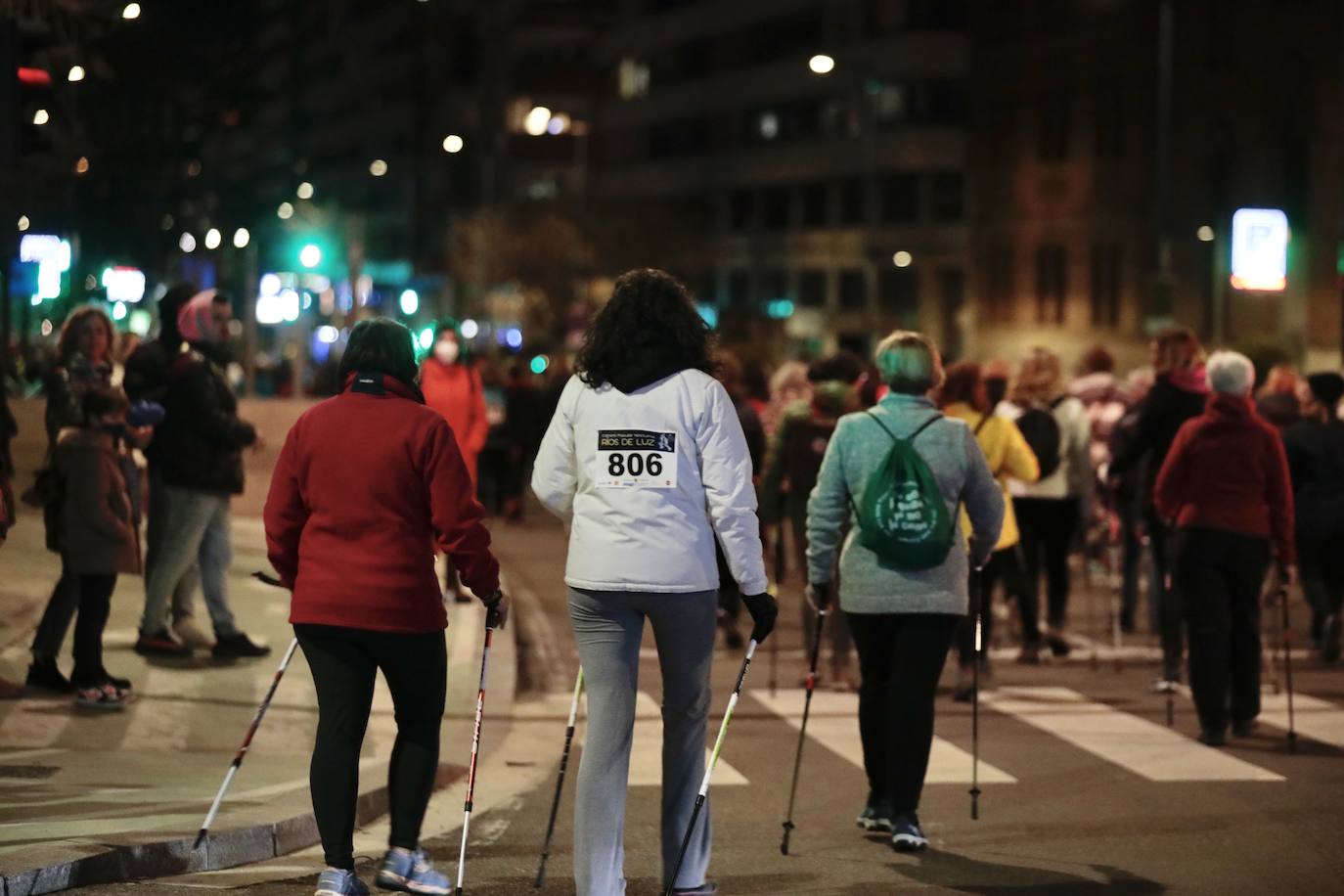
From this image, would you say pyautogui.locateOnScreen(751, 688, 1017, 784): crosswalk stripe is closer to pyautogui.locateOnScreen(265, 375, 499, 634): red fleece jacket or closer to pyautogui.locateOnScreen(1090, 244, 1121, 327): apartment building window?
pyautogui.locateOnScreen(265, 375, 499, 634): red fleece jacket

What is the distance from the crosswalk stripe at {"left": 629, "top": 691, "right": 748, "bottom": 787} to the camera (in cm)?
1041

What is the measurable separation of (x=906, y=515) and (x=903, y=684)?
0.60 meters

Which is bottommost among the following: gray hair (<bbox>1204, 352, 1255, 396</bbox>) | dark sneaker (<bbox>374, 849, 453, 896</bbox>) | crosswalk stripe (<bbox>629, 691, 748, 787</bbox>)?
crosswalk stripe (<bbox>629, 691, 748, 787</bbox>)

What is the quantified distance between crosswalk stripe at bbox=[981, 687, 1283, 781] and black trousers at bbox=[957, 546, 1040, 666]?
0.39 metres

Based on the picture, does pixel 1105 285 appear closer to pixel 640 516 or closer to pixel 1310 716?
pixel 1310 716

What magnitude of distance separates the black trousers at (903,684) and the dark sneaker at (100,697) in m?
4.10

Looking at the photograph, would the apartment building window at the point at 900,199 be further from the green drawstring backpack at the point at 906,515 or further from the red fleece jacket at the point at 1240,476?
the green drawstring backpack at the point at 906,515

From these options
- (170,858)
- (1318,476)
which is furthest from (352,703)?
(1318,476)

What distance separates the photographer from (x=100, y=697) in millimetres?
11336

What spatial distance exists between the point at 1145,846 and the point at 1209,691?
9.61 ft

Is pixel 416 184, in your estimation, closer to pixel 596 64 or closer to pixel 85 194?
pixel 596 64

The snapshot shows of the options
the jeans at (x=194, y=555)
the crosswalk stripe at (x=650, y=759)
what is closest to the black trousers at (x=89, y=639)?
the jeans at (x=194, y=555)

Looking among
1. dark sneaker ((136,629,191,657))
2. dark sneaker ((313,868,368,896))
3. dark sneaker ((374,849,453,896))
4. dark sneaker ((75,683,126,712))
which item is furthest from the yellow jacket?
dark sneaker ((313,868,368,896))

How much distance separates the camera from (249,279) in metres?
31.3
